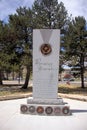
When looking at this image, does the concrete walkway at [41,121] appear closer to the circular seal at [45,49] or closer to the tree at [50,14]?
the circular seal at [45,49]

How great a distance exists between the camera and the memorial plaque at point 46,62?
13555 millimetres

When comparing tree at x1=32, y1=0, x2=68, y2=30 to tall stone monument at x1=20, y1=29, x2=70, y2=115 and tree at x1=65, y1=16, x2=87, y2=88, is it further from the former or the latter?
tall stone monument at x1=20, y1=29, x2=70, y2=115

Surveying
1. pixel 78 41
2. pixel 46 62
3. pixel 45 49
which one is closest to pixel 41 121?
pixel 46 62

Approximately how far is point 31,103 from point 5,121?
2.34 m

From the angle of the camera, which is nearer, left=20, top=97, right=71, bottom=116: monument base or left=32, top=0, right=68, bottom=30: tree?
left=20, top=97, right=71, bottom=116: monument base

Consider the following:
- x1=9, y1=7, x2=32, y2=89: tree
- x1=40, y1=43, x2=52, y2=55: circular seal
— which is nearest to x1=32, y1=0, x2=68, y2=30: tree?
x1=9, y1=7, x2=32, y2=89: tree

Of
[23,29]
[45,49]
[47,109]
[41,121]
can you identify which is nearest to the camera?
[41,121]

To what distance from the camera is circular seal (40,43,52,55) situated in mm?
13584

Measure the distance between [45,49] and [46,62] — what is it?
53 cm

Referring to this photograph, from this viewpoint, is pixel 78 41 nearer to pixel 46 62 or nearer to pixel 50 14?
pixel 50 14

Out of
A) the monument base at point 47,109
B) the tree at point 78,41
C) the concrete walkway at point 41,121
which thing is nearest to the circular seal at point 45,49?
the monument base at point 47,109

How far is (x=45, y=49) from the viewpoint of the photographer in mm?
13555

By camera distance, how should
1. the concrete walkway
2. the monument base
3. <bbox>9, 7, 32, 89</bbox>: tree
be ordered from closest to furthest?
the concrete walkway → the monument base → <bbox>9, 7, 32, 89</bbox>: tree

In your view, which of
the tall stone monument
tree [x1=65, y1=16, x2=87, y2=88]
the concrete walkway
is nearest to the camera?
the concrete walkway
